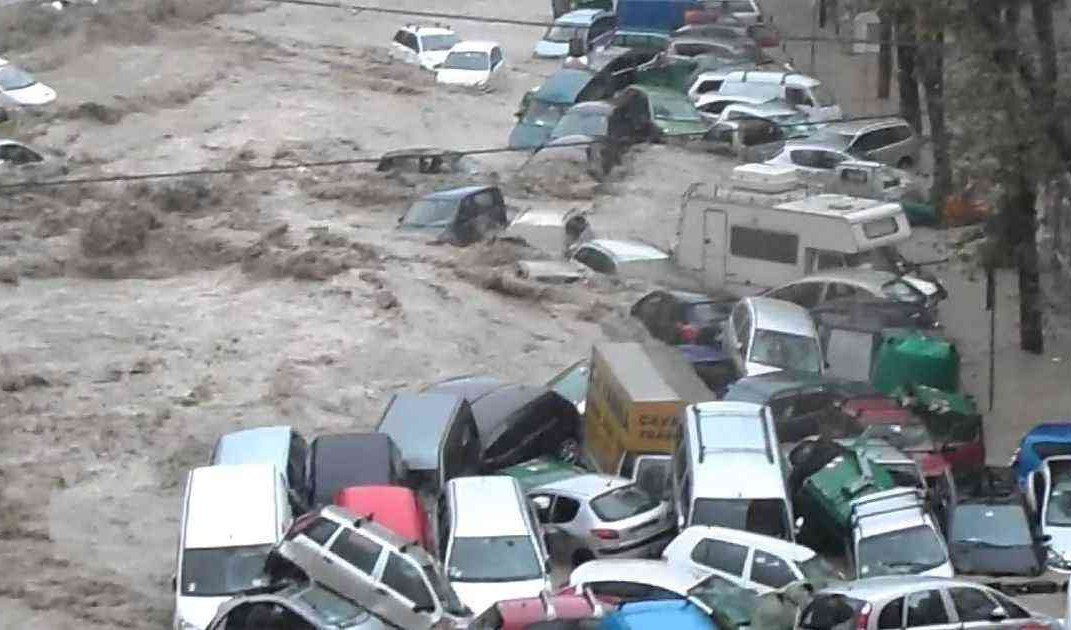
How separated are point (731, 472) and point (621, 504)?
40.8 inches

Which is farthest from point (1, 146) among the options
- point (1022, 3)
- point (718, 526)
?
point (718, 526)

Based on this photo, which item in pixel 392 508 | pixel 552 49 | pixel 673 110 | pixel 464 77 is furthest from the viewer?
pixel 552 49

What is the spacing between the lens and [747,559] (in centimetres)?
1755

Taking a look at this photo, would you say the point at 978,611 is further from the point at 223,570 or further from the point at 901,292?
the point at 901,292

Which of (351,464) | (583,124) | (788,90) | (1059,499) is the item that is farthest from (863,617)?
(788,90)

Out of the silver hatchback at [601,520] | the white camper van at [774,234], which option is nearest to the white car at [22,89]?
the white camper van at [774,234]

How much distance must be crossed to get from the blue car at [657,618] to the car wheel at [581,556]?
3.57 meters

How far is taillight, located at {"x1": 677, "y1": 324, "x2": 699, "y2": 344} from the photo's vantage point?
1038 inches

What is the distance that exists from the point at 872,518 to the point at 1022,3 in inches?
398

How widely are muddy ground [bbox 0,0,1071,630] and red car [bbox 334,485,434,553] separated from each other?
1826 mm

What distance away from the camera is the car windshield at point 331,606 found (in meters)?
16.0

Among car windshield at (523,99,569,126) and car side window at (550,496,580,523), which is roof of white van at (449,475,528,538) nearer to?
car side window at (550,496,580,523)

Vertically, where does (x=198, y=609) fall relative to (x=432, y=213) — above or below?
above

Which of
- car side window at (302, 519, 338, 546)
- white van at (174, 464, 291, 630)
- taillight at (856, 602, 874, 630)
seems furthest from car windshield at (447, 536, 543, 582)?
taillight at (856, 602, 874, 630)
